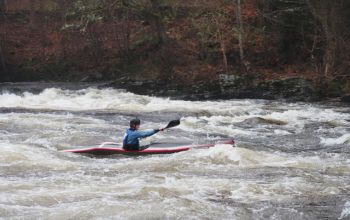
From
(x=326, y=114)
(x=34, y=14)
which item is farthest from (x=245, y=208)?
(x=34, y=14)

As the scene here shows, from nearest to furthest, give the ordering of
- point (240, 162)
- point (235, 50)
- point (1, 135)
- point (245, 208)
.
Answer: point (245, 208), point (240, 162), point (1, 135), point (235, 50)

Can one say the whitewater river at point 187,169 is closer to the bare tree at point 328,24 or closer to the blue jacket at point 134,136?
the blue jacket at point 134,136

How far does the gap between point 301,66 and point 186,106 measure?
6.28m

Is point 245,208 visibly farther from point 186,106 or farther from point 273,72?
point 273,72

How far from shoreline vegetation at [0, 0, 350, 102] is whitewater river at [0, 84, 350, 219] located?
3577 millimetres

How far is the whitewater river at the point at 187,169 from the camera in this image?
24.2 ft

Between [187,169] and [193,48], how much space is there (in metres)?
16.1

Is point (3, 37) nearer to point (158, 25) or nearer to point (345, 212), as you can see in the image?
point (158, 25)

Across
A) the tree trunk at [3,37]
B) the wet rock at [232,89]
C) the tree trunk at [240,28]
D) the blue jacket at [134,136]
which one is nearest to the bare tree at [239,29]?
the tree trunk at [240,28]

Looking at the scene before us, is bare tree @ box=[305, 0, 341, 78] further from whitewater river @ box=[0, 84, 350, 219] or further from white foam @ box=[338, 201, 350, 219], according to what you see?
white foam @ box=[338, 201, 350, 219]

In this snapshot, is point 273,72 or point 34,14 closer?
point 273,72

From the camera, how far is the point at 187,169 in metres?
9.60

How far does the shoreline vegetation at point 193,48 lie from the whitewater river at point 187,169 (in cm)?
358

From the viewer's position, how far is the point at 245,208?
7422 mm
